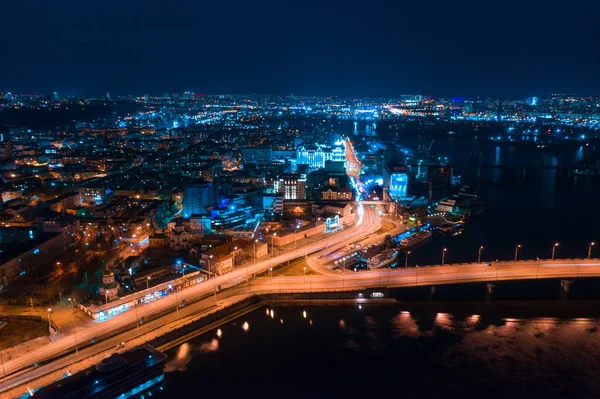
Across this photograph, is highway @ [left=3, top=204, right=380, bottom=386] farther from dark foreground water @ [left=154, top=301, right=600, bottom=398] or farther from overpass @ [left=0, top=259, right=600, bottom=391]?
dark foreground water @ [left=154, top=301, right=600, bottom=398]

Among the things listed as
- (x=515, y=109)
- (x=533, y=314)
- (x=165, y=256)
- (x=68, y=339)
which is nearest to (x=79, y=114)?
(x=165, y=256)

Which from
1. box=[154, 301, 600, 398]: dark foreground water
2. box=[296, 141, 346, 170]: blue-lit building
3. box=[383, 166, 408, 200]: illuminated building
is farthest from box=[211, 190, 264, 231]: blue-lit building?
box=[296, 141, 346, 170]: blue-lit building

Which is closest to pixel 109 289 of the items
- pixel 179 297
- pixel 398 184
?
pixel 179 297

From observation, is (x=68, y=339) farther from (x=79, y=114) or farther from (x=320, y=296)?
(x=79, y=114)

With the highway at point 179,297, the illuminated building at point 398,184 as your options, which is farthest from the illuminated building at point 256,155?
the highway at point 179,297

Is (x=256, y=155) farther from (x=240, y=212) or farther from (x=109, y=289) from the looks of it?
(x=109, y=289)

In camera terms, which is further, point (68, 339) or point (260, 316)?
point (260, 316)

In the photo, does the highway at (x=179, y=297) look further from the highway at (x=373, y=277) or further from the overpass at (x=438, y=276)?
the overpass at (x=438, y=276)
